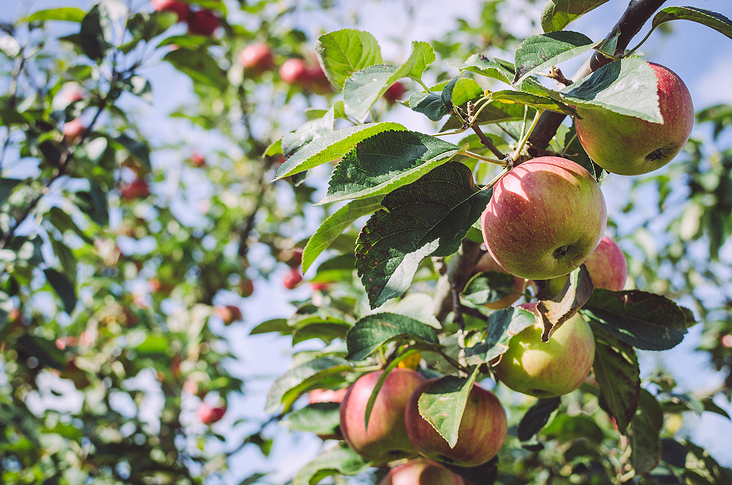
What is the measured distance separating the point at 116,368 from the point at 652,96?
305 cm

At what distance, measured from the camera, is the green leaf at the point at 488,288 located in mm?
1022

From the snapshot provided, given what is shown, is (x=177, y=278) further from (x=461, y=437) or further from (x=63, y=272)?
(x=461, y=437)

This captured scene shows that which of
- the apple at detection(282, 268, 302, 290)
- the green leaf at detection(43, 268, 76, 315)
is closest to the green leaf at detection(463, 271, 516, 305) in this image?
the green leaf at detection(43, 268, 76, 315)

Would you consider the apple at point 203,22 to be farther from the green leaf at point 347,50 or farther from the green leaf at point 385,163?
the green leaf at point 385,163

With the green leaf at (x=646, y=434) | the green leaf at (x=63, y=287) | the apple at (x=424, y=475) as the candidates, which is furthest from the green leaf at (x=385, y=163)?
the green leaf at (x=63, y=287)

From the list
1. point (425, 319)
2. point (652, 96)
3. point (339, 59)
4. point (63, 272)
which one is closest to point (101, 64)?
point (63, 272)

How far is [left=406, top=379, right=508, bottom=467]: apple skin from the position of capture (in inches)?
35.5

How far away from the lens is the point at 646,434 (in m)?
1.13

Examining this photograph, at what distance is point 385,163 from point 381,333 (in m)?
0.38

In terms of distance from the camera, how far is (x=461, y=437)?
91cm

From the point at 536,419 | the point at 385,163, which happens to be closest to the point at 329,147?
the point at 385,163

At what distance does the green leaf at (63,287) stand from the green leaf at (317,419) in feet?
3.31

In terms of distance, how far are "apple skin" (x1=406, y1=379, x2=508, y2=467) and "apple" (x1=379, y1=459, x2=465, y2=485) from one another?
113 mm

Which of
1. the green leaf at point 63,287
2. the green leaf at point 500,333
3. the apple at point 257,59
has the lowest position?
the green leaf at point 63,287
